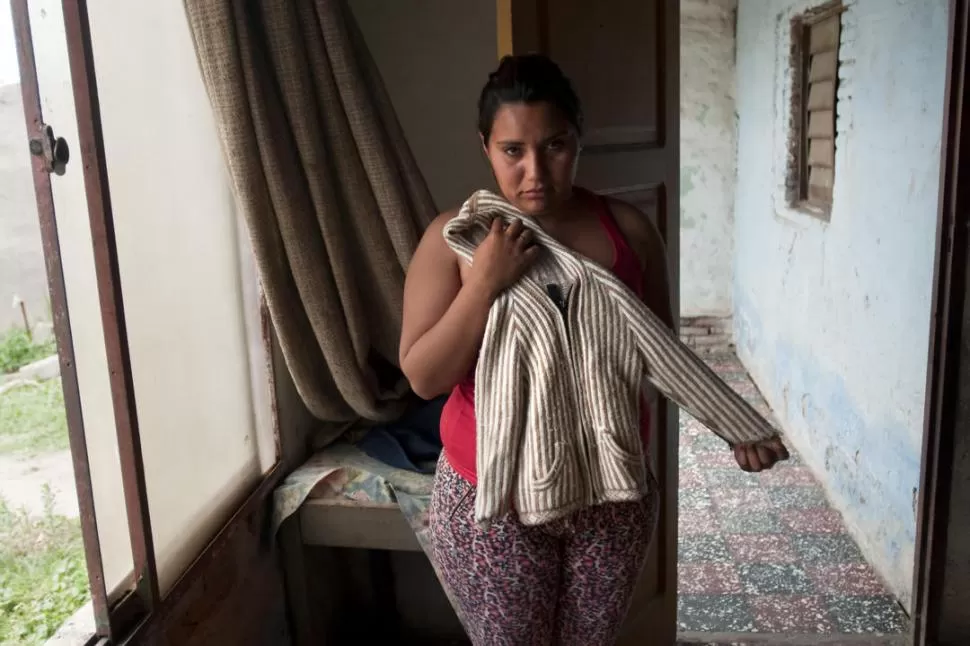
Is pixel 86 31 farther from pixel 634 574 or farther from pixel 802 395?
pixel 802 395

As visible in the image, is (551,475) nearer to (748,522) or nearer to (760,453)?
(760,453)

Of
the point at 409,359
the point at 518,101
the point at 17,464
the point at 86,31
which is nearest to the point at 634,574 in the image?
the point at 409,359

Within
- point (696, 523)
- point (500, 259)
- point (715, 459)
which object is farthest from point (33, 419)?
point (715, 459)

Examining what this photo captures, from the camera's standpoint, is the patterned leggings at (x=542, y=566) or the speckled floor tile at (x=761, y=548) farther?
the speckled floor tile at (x=761, y=548)

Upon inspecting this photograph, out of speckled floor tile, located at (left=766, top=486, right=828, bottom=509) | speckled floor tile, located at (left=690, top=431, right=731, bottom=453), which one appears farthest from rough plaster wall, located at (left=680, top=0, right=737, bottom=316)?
speckled floor tile, located at (left=766, top=486, right=828, bottom=509)

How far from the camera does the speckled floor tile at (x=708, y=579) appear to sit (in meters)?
2.62

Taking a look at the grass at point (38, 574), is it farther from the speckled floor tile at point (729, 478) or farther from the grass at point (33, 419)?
the speckled floor tile at point (729, 478)

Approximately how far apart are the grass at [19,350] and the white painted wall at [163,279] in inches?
3.5

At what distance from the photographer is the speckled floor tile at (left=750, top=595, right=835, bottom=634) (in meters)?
2.40

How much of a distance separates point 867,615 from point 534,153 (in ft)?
6.74

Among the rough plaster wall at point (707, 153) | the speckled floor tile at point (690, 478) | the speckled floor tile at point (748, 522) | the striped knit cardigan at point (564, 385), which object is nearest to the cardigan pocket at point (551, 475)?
the striped knit cardigan at point (564, 385)

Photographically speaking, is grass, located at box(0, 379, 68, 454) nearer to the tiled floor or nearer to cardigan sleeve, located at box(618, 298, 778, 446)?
cardigan sleeve, located at box(618, 298, 778, 446)

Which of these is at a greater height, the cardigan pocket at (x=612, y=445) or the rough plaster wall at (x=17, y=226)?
the rough plaster wall at (x=17, y=226)

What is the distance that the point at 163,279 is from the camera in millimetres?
1479
